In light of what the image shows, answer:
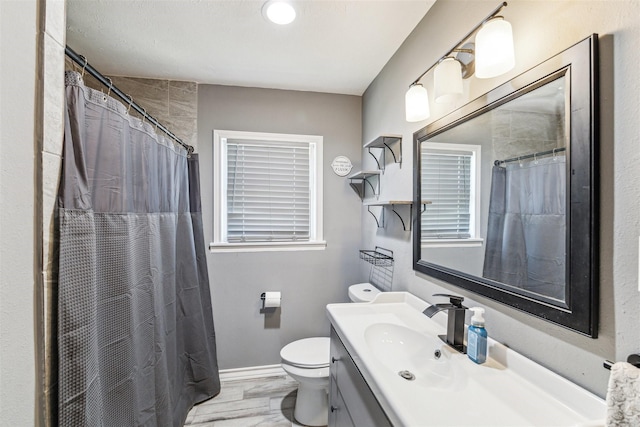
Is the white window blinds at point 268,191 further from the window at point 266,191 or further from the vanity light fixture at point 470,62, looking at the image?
the vanity light fixture at point 470,62

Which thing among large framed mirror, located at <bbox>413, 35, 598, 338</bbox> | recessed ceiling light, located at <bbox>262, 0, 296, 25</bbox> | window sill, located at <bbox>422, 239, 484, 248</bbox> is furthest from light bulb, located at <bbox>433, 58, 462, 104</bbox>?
recessed ceiling light, located at <bbox>262, 0, 296, 25</bbox>

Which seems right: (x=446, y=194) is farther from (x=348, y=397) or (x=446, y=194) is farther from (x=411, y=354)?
(x=348, y=397)

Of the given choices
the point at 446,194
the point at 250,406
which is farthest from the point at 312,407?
the point at 446,194

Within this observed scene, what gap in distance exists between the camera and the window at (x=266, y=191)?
221 centimetres

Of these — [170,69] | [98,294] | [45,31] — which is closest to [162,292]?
[98,294]

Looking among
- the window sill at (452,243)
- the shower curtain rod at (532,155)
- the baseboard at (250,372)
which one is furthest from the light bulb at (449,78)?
the baseboard at (250,372)

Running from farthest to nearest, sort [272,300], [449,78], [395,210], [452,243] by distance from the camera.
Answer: [272,300] → [395,210] → [452,243] → [449,78]

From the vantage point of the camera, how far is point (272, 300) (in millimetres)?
2129

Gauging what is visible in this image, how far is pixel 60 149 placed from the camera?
2.60 feet

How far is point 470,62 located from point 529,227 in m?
0.70

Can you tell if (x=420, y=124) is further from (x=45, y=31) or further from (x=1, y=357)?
(x=1, y=357)

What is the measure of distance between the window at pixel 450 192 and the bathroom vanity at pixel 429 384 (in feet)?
1.26

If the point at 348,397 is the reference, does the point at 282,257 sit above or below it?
above

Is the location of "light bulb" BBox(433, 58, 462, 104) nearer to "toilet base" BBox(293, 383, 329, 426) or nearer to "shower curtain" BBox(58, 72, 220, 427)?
"shower curtain" BBox(58, 72, 220, 427)
